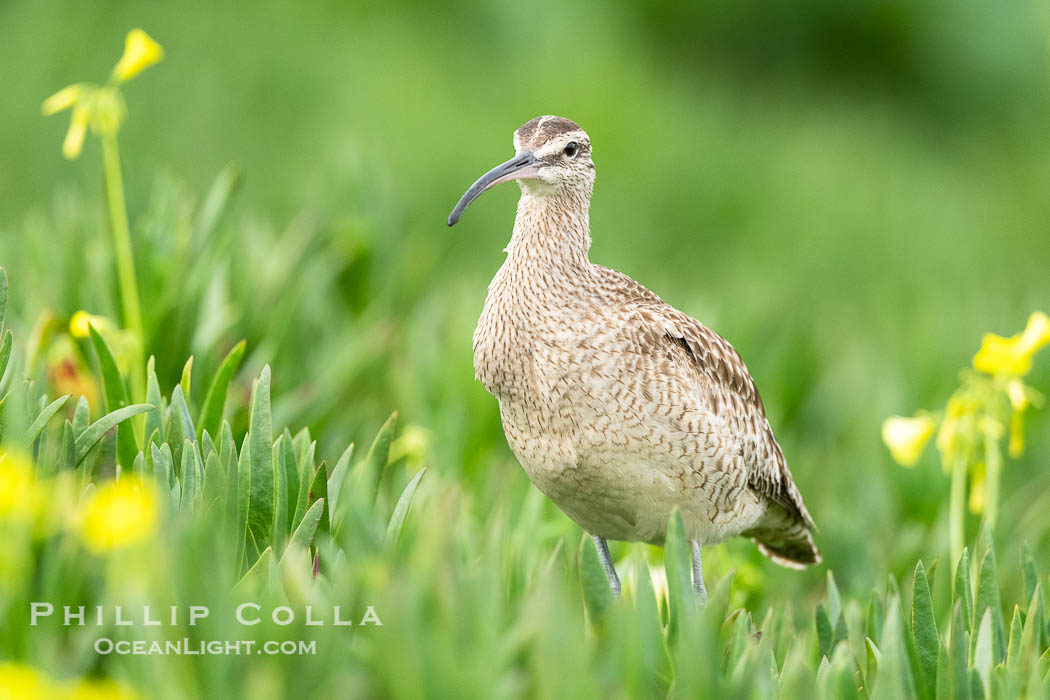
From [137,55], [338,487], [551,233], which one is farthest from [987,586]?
[137,55]

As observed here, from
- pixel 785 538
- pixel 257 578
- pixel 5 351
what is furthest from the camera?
pixel 785 538

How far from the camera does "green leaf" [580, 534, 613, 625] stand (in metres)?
3.05

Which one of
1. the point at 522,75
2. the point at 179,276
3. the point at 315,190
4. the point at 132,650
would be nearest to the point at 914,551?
the point at 179,276

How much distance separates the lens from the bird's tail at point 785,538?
4.39m

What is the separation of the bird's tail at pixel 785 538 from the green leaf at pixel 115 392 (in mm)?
1982

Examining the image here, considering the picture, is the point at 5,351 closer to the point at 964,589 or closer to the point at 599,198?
the point at 964,589

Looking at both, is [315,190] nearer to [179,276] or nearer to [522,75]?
[179,276]

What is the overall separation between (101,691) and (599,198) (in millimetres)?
10979

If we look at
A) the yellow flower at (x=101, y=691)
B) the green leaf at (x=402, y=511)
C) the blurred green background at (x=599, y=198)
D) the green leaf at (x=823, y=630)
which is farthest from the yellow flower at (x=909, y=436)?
the yellow flower at (x=101, y=691)

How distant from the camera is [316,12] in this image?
15.9 m

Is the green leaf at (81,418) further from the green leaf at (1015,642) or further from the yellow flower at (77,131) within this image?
the green leaf at (1015,642)

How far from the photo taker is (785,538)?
4.56 metres

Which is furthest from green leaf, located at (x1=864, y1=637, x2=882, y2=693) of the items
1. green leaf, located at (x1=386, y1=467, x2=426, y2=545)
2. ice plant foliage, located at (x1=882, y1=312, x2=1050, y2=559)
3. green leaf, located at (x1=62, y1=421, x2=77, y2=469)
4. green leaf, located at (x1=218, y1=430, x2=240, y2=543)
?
green leaf, located at (x1=62, y1=421, x2=77, y2=469)

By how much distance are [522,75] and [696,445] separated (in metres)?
12.0
